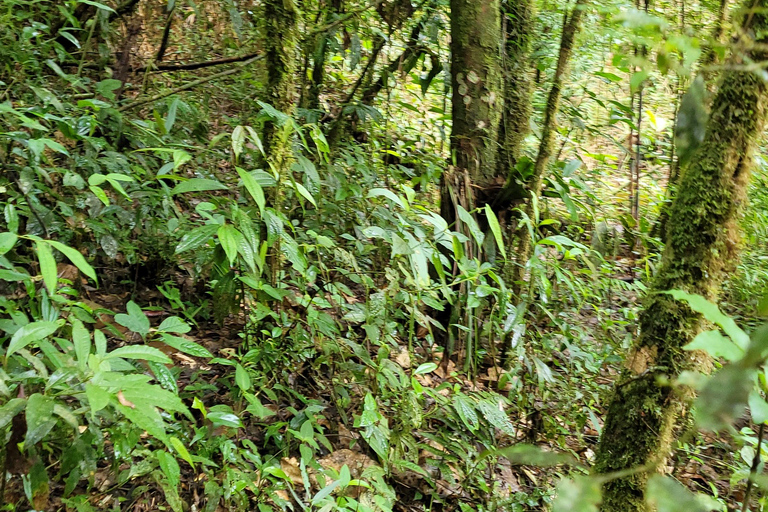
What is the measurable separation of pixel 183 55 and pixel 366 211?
2.44 m

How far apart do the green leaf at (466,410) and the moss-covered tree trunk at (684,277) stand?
0.49 m

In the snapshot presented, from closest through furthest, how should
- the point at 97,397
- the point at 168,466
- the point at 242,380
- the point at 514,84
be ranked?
1. the point at 97,397
2. the point at 168,466
3. the point at 242,380
4. the point at 514,84

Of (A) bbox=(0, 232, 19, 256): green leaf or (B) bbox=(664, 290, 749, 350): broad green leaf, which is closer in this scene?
(B) bbox=(664, 290, 749, 350): broad green leaf

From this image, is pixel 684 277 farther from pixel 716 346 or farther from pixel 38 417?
pixel 38 417

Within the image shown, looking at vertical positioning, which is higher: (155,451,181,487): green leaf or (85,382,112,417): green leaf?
(85,382,112,417): green leaf

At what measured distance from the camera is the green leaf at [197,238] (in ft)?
6.25

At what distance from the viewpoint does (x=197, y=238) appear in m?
1.93

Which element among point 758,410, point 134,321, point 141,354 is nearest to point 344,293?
point 134,321

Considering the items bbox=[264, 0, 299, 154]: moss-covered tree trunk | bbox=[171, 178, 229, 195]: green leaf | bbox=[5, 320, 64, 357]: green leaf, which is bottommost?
bbox=[5, 320, 64, 357]: green leaf

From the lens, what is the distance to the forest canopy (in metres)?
1.51

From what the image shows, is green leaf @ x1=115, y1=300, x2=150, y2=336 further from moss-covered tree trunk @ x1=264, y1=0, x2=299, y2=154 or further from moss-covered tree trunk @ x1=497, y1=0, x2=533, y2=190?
moss-covered tree trunk @ x1=497, y1=0, x2=533, y2=190

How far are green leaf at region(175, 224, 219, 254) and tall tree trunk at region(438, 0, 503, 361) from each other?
4.96 ft

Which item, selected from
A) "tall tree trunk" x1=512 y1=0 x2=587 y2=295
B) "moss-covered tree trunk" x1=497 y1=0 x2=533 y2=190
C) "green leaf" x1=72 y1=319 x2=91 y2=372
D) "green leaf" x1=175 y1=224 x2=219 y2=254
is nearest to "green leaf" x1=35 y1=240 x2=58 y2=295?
"green leaf" x1=72 y1=319 x2=91 y2=372

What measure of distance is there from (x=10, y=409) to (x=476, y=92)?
269 centimetres
